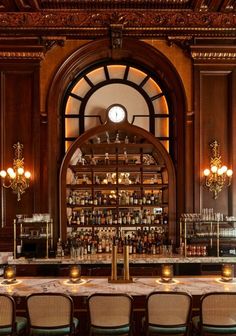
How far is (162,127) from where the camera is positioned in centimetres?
862

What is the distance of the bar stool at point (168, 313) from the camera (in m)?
4.02

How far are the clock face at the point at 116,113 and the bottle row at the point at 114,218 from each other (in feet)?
5.78

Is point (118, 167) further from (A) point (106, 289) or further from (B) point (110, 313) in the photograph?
(B) point (110, 313)

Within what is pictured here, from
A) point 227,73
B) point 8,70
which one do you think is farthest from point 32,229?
point 227,73

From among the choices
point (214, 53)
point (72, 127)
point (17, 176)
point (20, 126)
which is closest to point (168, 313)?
point (17, 176)

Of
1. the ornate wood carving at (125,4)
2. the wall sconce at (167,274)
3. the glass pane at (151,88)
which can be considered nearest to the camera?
the wall sconce at (167,274)

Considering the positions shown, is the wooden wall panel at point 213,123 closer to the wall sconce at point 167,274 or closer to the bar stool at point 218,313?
the wall sconce at point 167,274

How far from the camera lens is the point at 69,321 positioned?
13.4ft

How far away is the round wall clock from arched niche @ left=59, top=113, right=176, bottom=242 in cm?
26

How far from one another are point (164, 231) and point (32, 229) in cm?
243

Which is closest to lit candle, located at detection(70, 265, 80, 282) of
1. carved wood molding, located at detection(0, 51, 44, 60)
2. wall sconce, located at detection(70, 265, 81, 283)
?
wall sconce, located at detection(70, 265, 81, 283)

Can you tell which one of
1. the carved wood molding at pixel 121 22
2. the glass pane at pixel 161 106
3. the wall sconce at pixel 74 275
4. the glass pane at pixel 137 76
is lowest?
the wall sconce at pixel 74 275

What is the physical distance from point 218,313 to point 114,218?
4.33 meters

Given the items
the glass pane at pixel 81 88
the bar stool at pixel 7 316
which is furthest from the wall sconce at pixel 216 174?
the bar stool at pixel 7 316
